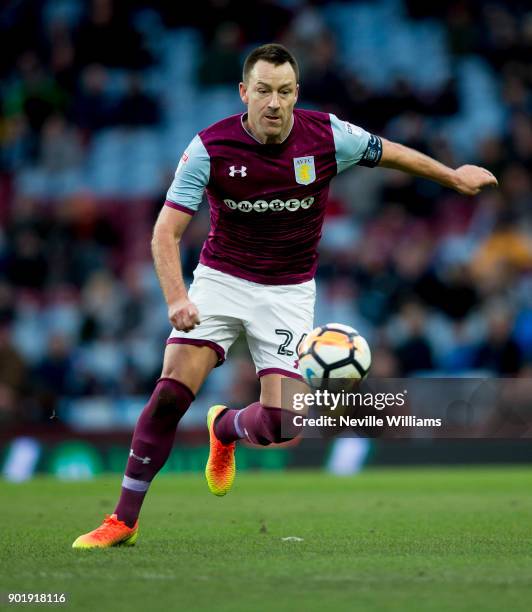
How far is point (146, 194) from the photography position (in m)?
16.5

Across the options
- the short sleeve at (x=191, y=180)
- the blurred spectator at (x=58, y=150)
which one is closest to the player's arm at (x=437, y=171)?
the short sleeve at (x=191, y=180)

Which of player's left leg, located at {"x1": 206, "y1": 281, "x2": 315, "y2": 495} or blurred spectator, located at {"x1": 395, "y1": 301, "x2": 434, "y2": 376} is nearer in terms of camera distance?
player's left leg, located at {"x1": 206, "y1": 281, "x2": 315, "y2": 495}

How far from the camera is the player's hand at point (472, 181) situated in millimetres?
6551

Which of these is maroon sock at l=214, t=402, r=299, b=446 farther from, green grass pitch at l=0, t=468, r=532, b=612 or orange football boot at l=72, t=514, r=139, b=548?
orange football boot at l=72, t=514, r=139, b=548

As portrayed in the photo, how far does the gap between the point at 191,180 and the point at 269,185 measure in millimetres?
478

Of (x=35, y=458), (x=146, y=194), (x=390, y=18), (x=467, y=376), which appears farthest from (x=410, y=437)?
(x=390, y=18)

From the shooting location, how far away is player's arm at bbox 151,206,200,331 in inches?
225

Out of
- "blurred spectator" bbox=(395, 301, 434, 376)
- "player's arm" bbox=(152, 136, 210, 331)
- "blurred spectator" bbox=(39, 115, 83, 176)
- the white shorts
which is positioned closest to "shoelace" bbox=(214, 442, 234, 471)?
the white shorts

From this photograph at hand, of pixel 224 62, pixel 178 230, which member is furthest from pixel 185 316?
pixel 224 62

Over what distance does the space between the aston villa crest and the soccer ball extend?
77 cm

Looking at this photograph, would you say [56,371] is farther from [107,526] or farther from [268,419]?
[107,526]

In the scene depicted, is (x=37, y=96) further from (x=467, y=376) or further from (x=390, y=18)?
(x=467, y=376)

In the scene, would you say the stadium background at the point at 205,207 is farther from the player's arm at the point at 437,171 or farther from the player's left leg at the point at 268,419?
the player's arm at the point at 437,171

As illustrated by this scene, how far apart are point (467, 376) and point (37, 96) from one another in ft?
25.3
